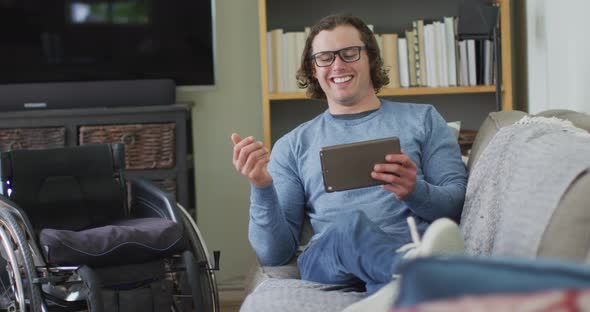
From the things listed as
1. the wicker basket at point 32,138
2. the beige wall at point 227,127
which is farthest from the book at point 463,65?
the wicker basket at point 32,138

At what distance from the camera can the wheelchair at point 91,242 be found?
239 centimetres

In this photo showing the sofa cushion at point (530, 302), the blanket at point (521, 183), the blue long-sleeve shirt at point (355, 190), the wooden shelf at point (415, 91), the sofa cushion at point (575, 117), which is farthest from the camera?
the wooden shelf at point (415, 91)

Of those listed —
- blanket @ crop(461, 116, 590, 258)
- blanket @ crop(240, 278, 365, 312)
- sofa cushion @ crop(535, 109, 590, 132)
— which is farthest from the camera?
sofa cushion @ crop(535, 109, 590, 132)

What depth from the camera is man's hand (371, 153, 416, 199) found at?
2.01 meters

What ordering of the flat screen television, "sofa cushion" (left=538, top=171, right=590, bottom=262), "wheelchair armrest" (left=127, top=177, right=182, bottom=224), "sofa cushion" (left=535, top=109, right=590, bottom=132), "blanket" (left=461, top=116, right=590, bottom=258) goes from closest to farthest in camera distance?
"sofa cushion" (left=538, top=171, right=590, bottom=262) → "blanket" (left=461, top=116, right=590, bottom=258) → "sofa cushion" (left=535, top=109, right=590, bottom=132) → "wheelchair armrest" (left=127, top=177, right=182, bottom=224) → the flat screen television

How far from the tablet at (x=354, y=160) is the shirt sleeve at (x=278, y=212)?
18 cm

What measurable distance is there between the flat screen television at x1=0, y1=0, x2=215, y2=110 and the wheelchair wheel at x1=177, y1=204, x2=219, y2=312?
1170mm

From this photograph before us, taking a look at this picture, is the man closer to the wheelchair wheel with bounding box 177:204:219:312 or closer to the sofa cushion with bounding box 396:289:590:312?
the wheelchair wheel with bounding box 177:204:219:312

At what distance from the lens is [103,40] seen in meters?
3.67

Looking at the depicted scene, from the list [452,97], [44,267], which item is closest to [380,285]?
[44,267]

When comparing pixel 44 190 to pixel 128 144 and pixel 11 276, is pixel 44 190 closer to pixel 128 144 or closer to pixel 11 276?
pixel 11 276

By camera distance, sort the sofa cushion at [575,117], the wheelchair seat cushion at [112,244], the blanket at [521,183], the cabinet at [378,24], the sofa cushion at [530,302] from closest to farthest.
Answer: the sofa cushion at [530,302]
the blanket at [521,183]
the sofa cushion at [575,117]
the wheelchair seat cushion at [112,244]
the cabinet at [378,24]

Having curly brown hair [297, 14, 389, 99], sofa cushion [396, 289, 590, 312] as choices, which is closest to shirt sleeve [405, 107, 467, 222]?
curly brown hair [297, 14, 389, 99]

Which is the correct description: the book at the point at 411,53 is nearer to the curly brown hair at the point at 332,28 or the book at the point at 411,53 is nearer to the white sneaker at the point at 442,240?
the curly brown hair at the point at 332,28
